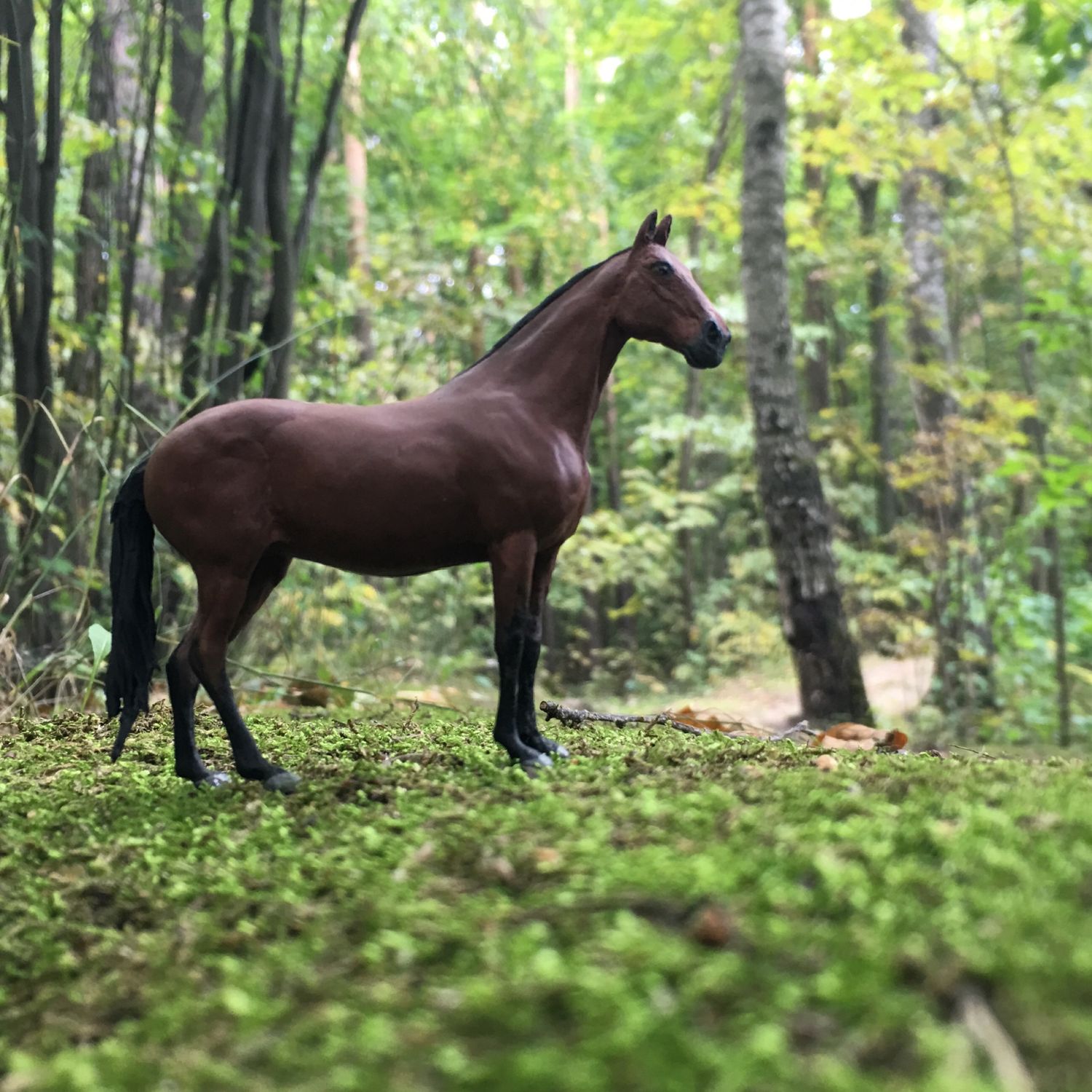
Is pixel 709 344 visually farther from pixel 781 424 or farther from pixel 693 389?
pixel 693 389

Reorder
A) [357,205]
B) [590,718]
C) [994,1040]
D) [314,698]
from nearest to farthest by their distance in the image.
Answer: [994,1040]
[590,718]
[314,698]
[357,205]

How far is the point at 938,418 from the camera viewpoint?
311 inches

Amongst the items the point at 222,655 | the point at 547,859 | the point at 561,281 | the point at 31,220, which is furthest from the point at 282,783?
the point at 561,281

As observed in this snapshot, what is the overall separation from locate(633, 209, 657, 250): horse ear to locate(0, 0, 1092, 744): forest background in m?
1.50

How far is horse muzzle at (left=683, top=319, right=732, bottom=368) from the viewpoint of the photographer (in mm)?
2287

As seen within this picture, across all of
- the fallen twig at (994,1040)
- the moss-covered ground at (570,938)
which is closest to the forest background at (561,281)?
the moss-covered ground at (570,938)

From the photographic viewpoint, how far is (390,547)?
218 cm

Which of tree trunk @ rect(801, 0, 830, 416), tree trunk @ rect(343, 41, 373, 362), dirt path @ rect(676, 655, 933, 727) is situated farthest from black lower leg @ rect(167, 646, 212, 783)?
tree trunk @ rect(801, 0, 830, 416)

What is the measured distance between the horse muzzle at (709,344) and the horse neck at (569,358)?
203 millimetres

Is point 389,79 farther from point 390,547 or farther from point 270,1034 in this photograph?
point 270,1034

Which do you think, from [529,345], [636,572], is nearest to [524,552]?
[529,345]

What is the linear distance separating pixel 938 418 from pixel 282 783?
7482 mm

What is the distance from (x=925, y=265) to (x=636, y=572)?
203 inches

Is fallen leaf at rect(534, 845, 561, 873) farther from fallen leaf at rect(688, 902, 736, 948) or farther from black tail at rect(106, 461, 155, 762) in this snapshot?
black tail at rect(106, 461, 155, 762)
